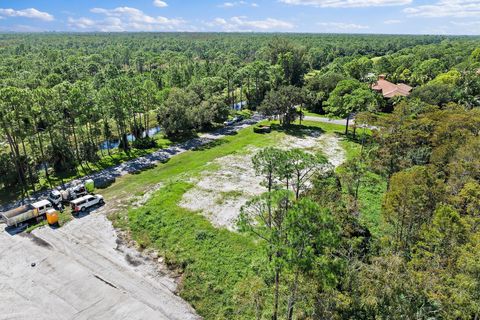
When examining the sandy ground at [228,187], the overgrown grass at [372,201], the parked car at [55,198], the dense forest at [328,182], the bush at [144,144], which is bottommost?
the overgrown grass at [372,201]

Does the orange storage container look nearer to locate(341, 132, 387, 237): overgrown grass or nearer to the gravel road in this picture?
the gravel road

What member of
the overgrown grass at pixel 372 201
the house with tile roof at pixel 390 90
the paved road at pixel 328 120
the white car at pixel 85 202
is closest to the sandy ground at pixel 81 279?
the white car at pixel 85 202

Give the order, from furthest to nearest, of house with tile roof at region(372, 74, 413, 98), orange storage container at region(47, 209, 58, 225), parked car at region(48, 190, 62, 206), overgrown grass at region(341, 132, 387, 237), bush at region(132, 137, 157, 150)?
house with tile roof at region(372, 74, 413, 98) → bush at region(132, 137, 157, 150) → parked car at region(48, 190, 62, 206) → orange storage container at region(47, 209, 58, 225) → overgrown grass at region(341, 132, 387, 237)

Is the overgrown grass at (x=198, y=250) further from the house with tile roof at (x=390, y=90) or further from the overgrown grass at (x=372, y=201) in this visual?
the house with tile roof at (x=390, y=90)

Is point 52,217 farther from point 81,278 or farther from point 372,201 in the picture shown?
point 372,201

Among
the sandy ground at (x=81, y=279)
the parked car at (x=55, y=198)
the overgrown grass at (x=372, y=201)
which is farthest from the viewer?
the parked car at (x=55, y=198)

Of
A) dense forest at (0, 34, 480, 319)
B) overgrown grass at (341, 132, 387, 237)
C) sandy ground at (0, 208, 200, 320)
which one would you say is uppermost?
dense forest at (0, 34, 480, 319)

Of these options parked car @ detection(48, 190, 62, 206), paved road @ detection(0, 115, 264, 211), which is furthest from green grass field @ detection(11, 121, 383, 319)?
parked car @ detection(48, 190, 62, 206)

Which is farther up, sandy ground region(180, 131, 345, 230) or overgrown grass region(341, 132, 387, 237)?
sandy ground region(180, 131, 345, 230)
